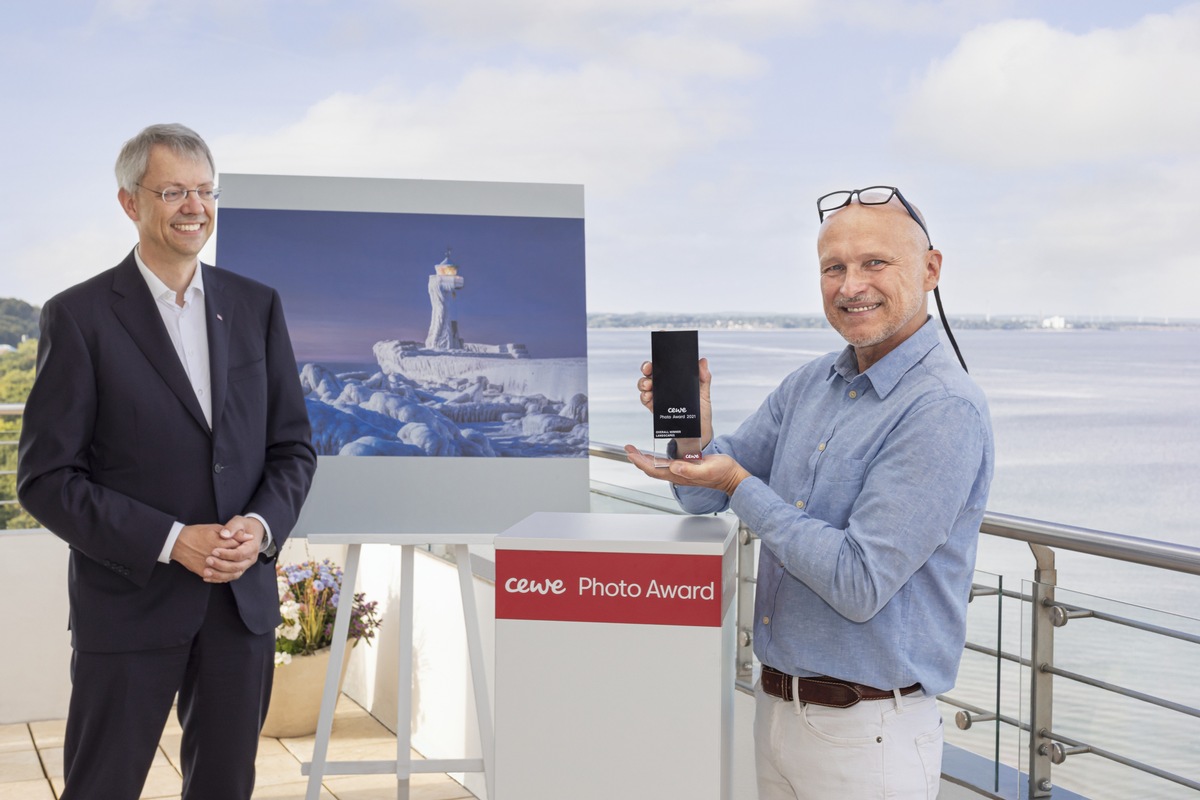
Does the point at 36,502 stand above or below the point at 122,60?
below

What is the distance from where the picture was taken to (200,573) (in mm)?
2236

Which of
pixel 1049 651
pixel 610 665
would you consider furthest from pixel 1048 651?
pixel 610 665

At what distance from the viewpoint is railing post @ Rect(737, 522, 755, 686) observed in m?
2.93

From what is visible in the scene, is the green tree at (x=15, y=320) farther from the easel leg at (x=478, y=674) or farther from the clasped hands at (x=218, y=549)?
the clasped hands at (x=218, y=549)

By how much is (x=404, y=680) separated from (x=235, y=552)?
2.89 feet

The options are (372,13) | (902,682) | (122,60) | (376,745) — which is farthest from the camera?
(372,13)

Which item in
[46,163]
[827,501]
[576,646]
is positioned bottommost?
[576,646]

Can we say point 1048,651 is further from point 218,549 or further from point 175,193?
point 175,193

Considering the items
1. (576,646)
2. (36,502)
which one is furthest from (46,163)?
(576,646)

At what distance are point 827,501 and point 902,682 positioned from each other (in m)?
0.27

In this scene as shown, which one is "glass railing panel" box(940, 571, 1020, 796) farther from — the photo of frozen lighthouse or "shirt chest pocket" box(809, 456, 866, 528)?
the photo of frozen lighthouse

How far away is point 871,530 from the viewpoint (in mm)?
1556

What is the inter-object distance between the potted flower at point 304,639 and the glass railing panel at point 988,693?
248 centimetres

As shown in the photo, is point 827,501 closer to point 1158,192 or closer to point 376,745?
point 376,745
